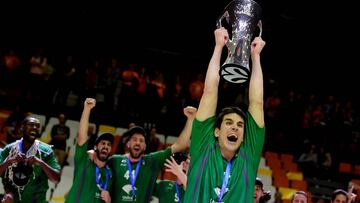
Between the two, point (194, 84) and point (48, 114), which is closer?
point (48, 114)

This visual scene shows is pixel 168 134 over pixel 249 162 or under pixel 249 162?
over

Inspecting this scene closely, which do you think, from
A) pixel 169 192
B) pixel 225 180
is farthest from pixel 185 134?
pixel 225 180

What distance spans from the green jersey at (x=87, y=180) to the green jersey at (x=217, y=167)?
2.30 metres

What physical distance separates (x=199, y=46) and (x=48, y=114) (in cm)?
497

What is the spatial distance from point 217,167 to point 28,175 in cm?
272

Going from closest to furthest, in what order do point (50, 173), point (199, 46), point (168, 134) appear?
point (50, 173)
point (168, 134)
point (199, 46)

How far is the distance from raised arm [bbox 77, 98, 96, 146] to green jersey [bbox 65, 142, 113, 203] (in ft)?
0.27

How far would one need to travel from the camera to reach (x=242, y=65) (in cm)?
356

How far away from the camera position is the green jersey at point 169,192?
6.20 metres

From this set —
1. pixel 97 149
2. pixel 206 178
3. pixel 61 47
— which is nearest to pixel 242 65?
pixel 206 178

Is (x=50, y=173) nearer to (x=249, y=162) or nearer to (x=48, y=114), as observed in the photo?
(x=249, y=162)

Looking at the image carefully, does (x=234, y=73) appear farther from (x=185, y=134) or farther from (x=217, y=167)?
(x=185, y=134)

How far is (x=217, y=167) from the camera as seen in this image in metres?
3.39

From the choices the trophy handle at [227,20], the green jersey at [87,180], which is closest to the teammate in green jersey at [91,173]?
the green jersey at [87,180]
